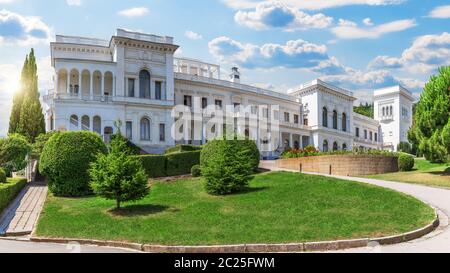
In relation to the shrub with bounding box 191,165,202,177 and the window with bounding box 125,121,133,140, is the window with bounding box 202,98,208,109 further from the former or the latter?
the shrub with bounding box 191,165,202,177

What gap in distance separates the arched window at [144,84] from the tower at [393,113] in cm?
5602

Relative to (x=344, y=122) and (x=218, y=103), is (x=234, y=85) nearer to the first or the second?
(x=218, y=103)

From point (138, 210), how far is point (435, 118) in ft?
65.8

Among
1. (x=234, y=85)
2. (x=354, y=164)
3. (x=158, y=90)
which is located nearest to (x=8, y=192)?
(x=354, y=164)

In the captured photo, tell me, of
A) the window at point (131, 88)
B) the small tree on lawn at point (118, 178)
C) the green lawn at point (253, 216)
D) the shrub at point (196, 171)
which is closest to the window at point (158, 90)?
the window at point (131, 88)

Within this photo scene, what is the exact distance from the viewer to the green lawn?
549 inches

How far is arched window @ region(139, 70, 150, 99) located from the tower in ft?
184

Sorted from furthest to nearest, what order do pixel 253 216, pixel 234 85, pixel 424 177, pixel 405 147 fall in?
pixel 405 147, pixel 234 85, pixel 424 177, pixel 253 216

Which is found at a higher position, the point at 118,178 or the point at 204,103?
the point at 204,103

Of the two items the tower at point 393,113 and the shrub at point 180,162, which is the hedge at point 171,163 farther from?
the tower at point 393,113

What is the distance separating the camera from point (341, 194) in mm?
19344

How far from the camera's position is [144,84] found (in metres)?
51.1

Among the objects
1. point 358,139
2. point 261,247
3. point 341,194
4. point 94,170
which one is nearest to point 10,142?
point 94,170
